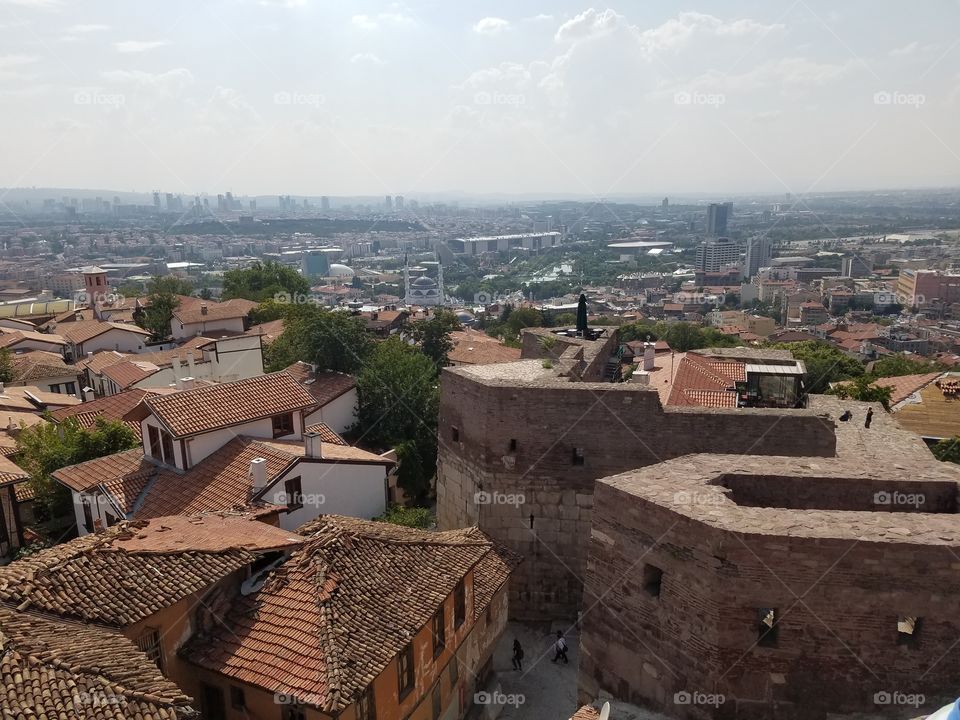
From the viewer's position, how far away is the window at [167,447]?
59.8ft

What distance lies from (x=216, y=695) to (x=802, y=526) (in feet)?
29.0

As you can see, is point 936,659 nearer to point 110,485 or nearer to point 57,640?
point 57,640

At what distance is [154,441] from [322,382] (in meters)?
10.1

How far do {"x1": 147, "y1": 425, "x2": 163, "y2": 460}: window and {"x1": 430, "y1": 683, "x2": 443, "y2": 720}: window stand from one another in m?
10.8

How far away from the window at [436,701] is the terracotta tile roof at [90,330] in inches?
1597

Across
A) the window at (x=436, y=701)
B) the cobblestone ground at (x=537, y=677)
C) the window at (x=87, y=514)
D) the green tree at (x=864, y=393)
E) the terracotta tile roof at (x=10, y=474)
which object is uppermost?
the terracotta tile roof at (x=10, y=474)

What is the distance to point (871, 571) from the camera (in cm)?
887

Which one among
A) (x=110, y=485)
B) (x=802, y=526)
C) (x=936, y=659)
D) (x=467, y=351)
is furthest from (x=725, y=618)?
(x=467, y=351)

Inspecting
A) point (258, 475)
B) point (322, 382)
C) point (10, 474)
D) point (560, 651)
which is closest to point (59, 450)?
point (10, 474)

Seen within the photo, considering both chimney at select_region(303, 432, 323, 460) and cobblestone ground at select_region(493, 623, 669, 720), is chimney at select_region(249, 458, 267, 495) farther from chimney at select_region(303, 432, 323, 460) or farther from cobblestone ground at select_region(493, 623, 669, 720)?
cobblestone ground at select_region(493, 623, 669, 720)

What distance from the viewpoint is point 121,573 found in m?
9.95

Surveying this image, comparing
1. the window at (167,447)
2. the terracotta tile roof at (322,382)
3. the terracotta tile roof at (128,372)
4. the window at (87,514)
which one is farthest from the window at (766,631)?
the terracotta tile roof at (128,372)

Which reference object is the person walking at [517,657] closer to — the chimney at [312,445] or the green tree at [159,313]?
the chimney at [312,445]

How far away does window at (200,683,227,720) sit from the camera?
10.2m
